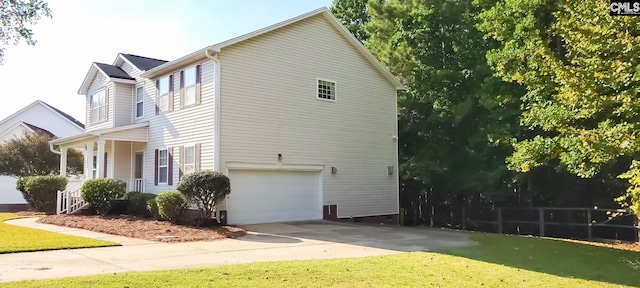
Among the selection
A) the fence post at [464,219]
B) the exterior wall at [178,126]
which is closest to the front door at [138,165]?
the exterior wall at [178,126]

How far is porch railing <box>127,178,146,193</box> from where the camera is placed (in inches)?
823

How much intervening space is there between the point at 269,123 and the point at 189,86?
10.6 feet

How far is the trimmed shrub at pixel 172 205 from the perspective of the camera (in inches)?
636

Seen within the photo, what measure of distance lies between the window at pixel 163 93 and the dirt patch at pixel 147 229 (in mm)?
4558

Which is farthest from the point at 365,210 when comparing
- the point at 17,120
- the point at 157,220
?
the point at 17,120

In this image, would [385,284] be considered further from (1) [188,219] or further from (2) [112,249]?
(1) [188,219]

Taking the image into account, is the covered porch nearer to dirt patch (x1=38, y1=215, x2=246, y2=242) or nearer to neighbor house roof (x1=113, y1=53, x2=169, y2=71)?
neighbor house roof (x1=113, y1=53, x2=169, y2=71)

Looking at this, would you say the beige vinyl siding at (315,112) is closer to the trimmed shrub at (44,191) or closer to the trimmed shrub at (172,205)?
the trimmed shrub at (172,205)

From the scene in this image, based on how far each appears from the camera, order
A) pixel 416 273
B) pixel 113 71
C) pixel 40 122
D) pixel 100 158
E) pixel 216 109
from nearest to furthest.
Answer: pixel 416 273, pixel 216 109, pixel 100 158, pixel 113 71, pixel 40 122

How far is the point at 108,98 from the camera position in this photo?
23062 mm

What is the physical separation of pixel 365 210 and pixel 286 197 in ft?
12.4

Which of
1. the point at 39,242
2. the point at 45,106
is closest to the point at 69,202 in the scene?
the point at 39,242

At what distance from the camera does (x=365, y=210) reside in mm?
20969

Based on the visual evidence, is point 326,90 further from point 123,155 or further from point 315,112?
point 123,155
